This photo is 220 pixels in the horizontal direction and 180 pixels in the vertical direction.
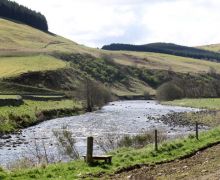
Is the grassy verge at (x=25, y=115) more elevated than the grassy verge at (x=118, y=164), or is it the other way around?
the grassy verge at (x=118, y=164)

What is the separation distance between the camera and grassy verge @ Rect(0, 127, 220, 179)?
24.1 metres

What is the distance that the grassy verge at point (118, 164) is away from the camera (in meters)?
24.1

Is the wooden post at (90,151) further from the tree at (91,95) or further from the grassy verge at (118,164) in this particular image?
the tree at (91,95)

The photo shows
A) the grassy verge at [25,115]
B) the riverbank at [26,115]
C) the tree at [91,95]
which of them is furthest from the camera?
the tree at [91,95]

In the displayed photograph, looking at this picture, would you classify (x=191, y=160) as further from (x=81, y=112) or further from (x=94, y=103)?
(x=94, y=103)

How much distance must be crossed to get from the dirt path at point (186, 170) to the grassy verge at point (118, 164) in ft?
3.51

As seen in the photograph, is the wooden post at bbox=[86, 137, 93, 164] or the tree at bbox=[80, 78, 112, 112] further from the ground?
the wooden post at bbox=[86, 137, 93, 164]

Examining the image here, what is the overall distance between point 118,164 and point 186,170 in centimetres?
430

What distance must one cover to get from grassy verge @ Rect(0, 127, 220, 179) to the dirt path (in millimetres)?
1069

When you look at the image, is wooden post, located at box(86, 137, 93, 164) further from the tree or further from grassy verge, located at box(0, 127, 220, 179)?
the tree

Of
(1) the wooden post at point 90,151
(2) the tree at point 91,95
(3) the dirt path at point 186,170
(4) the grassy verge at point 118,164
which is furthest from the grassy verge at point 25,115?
(3) the dirt path at point 186,170

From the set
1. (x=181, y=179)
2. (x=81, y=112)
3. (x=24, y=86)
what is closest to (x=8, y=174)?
(x=181, y=179)

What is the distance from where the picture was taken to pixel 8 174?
79.9ft

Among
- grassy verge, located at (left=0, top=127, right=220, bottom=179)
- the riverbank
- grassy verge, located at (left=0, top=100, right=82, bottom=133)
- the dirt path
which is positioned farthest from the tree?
the dirt path
